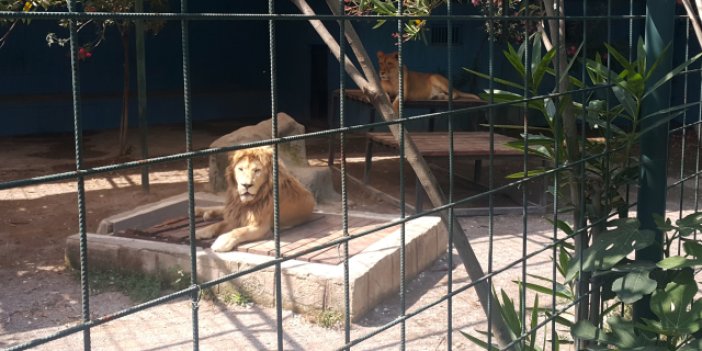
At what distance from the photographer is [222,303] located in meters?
5.04

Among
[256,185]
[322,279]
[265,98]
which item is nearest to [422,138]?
[256,185]

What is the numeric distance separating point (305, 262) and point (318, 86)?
954cm

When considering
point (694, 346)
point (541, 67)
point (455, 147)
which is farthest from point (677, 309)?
point (455, 147)

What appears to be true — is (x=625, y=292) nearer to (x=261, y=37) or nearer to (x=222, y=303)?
(x=222, y=303)

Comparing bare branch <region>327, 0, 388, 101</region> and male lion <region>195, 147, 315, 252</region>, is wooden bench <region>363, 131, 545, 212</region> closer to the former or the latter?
male lion <region>195, 147, 315, 252</region>

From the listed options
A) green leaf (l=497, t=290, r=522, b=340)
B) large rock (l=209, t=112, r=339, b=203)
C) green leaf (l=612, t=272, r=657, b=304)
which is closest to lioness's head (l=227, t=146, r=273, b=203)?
large rock (l=209, t=112, r=339, b=203)

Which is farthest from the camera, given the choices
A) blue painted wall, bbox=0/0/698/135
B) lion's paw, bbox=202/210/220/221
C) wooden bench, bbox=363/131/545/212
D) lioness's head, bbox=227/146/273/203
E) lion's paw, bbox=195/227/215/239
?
blue painted wall, bbox=0/0/698/135

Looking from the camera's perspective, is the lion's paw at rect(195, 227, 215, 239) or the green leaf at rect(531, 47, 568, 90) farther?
the lion's paw at rect(195, 227, 215, 239)

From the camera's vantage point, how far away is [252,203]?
555 centimetres

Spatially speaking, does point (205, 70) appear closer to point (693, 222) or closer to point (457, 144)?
point (457, 144)

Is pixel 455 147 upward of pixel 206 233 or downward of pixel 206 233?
upward

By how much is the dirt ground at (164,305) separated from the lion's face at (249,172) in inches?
29.6

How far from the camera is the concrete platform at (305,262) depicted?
4.77 meters

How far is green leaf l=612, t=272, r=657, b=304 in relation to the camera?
2746 millimetres
